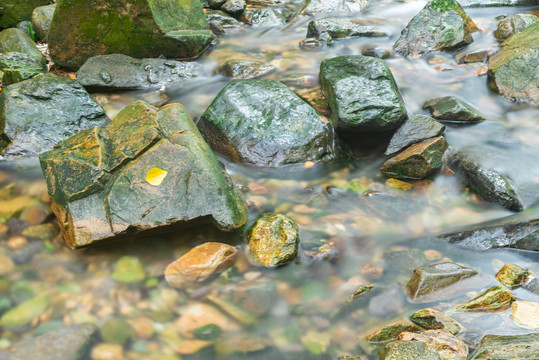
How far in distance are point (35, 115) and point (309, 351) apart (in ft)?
12.2

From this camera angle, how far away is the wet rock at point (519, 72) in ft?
16.9

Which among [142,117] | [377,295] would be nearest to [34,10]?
[142,117]

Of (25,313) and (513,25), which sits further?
(513,25)

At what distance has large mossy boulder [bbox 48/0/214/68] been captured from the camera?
18.3 ft

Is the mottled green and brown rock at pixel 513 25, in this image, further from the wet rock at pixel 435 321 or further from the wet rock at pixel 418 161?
the wet rock at pixel 435 321

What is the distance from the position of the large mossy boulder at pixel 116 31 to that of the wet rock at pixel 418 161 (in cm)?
376

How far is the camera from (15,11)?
283 inches

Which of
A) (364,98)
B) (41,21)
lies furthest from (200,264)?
(41,21)

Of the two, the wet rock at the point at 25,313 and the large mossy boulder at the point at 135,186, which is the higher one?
the large mossy boulder at the point at 135,186

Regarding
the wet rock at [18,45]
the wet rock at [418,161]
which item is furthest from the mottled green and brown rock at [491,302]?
the wet rock at [18,45]

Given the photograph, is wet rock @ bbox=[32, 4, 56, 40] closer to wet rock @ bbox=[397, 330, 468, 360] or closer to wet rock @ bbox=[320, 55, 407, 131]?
wet rock @ bbox=[320, 55, 407, 131]

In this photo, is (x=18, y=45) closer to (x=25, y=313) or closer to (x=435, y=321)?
A: (x=25, y=313)

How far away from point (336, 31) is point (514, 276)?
5372 millimetres

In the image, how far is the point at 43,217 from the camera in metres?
3.43
